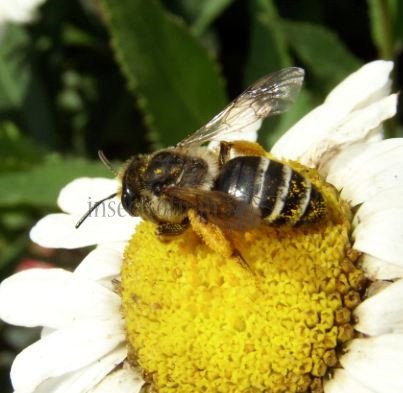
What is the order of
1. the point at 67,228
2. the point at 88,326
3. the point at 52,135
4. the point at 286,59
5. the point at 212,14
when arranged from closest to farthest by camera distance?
1. the point at 88,326
2. the point at 67,228
3. the point at 286,59
4. the point at 212,14
5. the point at 52,135

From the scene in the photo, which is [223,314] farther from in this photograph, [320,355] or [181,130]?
[181,130]

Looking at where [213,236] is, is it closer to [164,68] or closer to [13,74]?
[164,68]

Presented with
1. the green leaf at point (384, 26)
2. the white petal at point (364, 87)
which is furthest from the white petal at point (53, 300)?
the green leaf at point (384, 26)

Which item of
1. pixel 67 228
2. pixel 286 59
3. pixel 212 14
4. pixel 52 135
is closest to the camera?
pixel 67 228

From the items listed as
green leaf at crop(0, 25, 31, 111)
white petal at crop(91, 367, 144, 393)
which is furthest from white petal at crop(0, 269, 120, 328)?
green leaf at crop(0, 25, 31, 111)

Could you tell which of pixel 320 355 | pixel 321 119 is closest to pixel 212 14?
pixel 321 119

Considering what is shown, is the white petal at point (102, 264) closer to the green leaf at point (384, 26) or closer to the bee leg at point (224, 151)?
the bee leg at point (224, 151)

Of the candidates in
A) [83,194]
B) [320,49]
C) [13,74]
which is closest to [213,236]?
[83,194]
